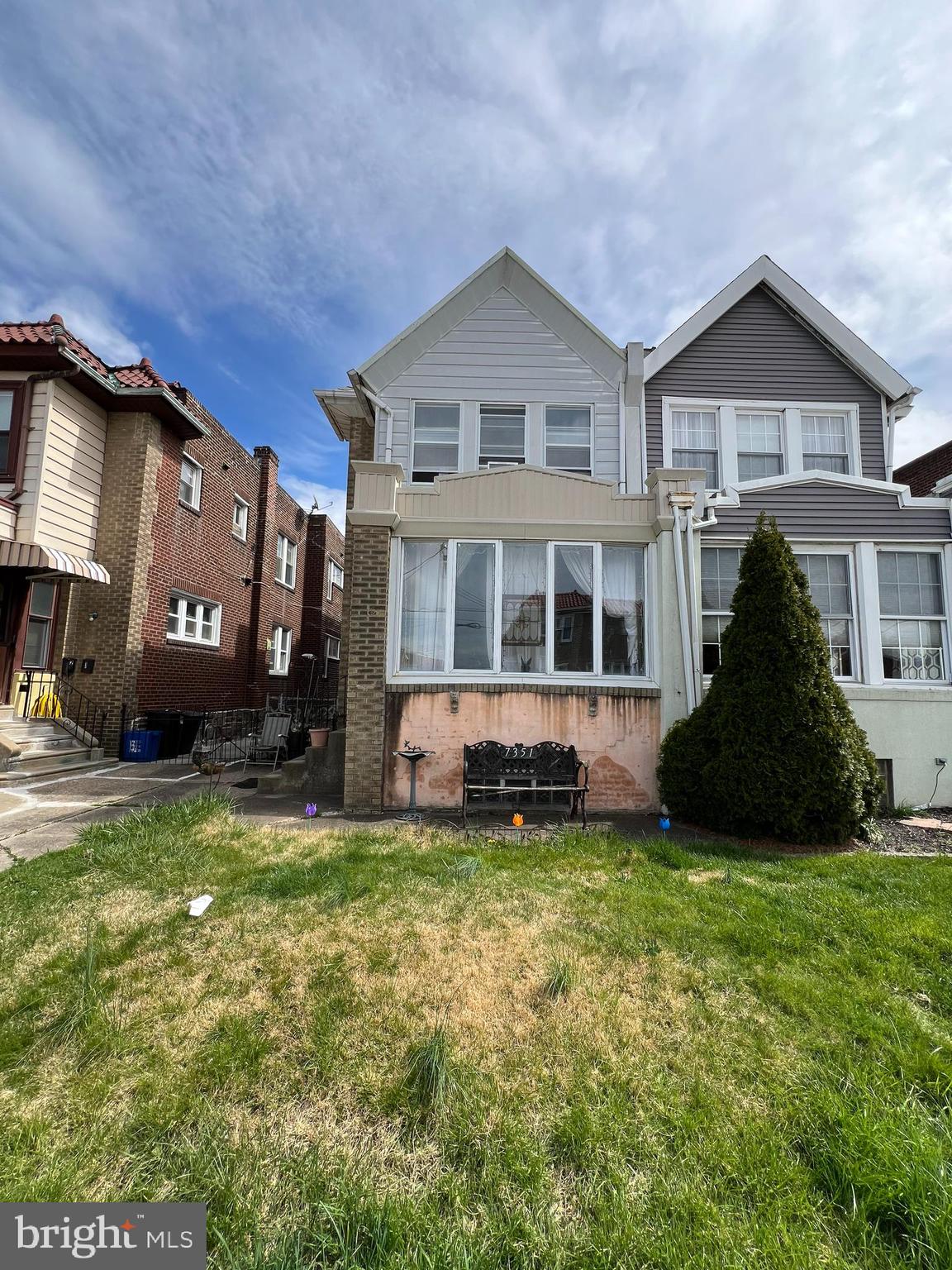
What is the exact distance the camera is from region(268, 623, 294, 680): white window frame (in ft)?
65.1

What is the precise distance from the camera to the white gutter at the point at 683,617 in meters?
7.87

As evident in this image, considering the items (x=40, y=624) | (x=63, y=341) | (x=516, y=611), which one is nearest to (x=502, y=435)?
(x=516, y=611)

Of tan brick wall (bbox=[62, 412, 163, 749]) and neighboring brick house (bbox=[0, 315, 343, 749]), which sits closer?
neighboring brick house (bbox=[0, 315, 343, 749])

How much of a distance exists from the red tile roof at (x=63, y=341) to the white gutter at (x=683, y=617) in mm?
11466

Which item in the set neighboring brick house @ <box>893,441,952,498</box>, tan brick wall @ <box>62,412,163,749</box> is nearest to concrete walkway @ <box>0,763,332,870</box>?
tan brick wall @ <box>62,412,163,749</box>

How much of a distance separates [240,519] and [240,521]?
0.17 ft

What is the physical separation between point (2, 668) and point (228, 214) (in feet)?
30.5

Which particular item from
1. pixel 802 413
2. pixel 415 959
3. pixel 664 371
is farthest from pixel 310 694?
pixel 415 959

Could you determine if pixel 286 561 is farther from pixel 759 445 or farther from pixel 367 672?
pixel 759 445

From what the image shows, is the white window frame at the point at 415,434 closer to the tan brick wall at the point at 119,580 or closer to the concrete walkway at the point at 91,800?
the concrete walkway at the point at 91,800

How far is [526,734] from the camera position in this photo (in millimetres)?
7918

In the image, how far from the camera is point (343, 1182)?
6.56 ft

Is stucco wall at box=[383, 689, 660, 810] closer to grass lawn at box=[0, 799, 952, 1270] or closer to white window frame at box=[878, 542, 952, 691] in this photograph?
grass lawn at box=[0, 799, 952, 1270]

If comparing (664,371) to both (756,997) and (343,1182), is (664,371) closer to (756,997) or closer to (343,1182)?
(756,997)
